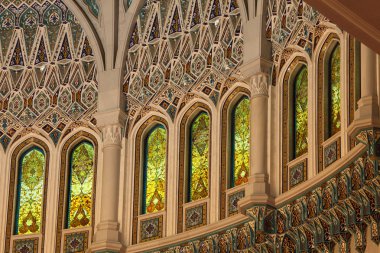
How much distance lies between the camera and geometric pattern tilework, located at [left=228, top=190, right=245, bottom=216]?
22141 mm

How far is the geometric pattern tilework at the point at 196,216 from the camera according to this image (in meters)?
22.8

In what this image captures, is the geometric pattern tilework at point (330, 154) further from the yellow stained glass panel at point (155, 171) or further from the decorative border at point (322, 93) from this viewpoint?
the yellow stained glass panel at point (155, 171)

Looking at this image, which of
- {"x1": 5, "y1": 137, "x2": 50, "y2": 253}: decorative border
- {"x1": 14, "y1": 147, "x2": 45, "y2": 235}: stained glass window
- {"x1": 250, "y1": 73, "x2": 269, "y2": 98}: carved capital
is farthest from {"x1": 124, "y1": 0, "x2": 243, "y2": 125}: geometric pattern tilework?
{"x1": 14, "y1": 147, "x2": 45, "y2": 235}: stained glass window

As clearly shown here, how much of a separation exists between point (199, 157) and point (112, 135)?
6.97 feet

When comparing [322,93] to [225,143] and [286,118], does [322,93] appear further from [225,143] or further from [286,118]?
[225,143]

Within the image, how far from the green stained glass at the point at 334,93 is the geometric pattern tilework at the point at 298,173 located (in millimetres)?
888

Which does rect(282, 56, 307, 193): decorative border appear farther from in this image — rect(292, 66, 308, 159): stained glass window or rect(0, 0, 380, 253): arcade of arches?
rect(292, 66, 308, 159): stained glass window

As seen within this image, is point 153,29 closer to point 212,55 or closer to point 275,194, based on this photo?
point 212,55

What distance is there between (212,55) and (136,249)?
420 cm

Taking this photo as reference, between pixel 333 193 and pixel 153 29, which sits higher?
pixel 153 29

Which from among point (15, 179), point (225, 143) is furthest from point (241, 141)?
point (15, 179)

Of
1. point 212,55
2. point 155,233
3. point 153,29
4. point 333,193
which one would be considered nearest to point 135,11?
point 153,29

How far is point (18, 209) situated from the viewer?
84.5 feet

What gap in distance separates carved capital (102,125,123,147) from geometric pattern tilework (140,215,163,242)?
186cm
